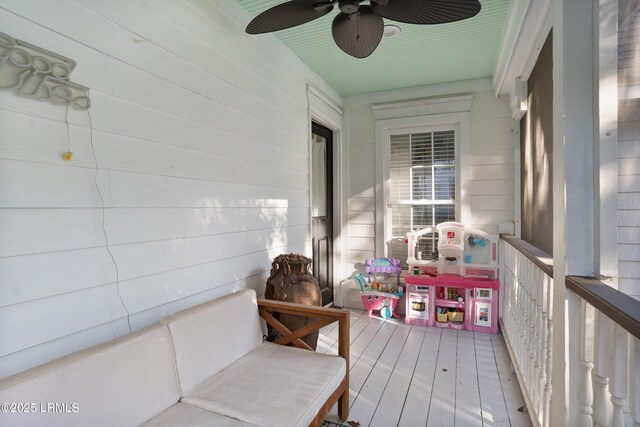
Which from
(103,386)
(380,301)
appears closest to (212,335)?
(103,386)

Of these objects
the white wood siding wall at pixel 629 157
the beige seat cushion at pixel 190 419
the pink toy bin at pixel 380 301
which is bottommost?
the pink toy bin at pixel 380 301

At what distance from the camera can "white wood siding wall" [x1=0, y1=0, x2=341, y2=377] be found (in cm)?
129

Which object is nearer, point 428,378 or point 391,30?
point 428,378

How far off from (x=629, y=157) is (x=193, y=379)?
7.24 ft

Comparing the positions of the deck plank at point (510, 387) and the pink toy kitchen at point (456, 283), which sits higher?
the pink toy kitchen at point (456, 283)

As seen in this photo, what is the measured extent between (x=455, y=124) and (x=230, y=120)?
9.81 feet

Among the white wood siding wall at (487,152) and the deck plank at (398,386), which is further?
the white wood siding wall at (487,152)

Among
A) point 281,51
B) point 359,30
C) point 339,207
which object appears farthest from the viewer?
point 339,207

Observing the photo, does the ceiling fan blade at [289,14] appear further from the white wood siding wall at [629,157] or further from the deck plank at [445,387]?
the deck plank at [445,387]

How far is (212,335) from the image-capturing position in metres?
1.88

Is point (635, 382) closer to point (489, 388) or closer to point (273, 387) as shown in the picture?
point (273, 387)

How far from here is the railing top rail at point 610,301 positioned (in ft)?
3.04

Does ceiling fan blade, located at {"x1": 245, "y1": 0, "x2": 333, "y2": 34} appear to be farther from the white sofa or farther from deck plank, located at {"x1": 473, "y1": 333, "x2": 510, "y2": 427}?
deck plank, located at {"x1": 473, "y1": 333, "x2": 510, "y2": 427}

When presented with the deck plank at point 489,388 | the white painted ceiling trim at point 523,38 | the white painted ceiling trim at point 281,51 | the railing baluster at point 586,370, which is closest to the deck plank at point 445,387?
the deck plank at point 489,388
